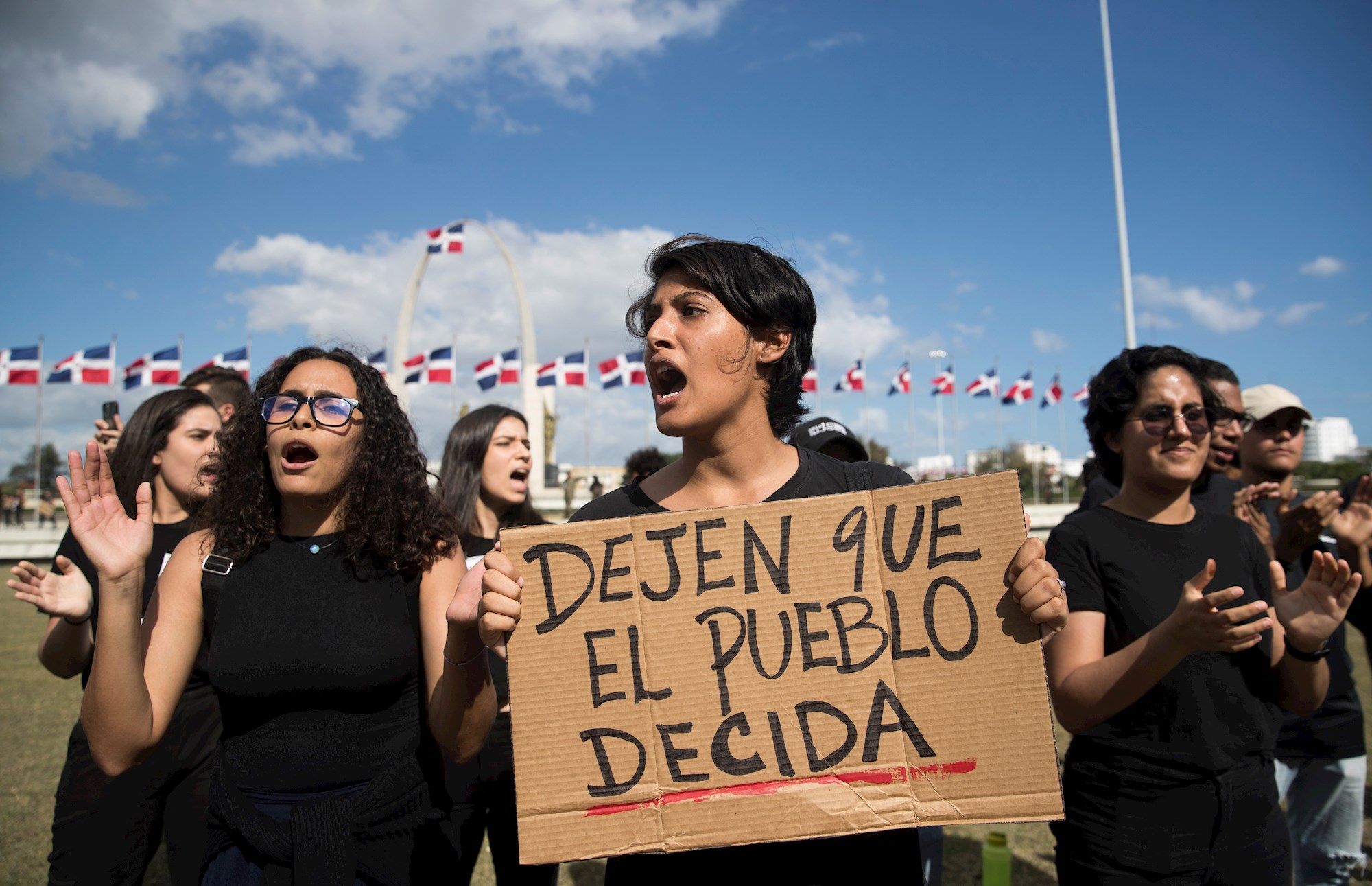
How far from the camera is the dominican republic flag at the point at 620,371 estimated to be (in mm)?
27922

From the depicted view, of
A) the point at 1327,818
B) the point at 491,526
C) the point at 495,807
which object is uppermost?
the point at 491,526

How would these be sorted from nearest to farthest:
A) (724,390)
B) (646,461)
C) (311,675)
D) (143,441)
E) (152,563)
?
1. (724,390)
2. (311,675)
3. (152,563)
4. (143,441)
5. (646,461)

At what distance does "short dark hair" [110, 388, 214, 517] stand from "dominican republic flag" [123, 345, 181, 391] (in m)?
26.7

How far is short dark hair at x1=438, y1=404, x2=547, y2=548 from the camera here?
420cm

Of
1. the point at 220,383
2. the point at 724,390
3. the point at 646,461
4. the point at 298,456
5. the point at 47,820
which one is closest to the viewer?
the point at 724,390

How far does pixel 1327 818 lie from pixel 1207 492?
5.14 ft

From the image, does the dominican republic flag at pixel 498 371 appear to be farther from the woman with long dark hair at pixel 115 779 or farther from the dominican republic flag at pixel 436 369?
the woman with long dark hair at pixel 115 779

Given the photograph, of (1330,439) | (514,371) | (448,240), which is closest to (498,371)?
(514,371)

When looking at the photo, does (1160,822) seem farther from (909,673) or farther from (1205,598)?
(909,673)

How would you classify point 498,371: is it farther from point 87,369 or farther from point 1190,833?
point 1190,833

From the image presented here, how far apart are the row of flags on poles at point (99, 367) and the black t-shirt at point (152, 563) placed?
23552 mm

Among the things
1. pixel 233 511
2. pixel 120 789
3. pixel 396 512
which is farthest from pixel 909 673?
pixel 120 789

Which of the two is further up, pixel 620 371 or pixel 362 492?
pixel 620 371

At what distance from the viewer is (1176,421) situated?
269cm
